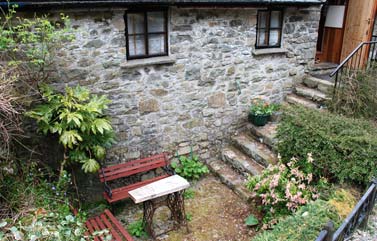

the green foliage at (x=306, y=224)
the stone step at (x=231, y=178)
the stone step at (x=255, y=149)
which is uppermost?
the green foliage at (x=306, y=224)

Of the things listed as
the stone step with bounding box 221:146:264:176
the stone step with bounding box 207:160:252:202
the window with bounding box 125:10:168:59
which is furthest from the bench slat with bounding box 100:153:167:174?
the window with bounding box 125:10:168:59

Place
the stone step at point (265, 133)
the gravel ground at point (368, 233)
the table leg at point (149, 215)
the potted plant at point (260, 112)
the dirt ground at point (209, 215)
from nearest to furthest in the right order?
the gravel ground at point (368, 233)
the table leg at point (149, 215)
the dirt ground at point (209, 215)
the stone step at point (265, 133)
the potted plant at point (260, 112)

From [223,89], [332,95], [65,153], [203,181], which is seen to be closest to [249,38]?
[223,89]

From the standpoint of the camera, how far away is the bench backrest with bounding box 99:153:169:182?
543 cm

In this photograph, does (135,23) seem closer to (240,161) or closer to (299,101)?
(240,161)

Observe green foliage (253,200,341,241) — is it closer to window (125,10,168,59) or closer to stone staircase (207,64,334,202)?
stone staircase (207,64,334,202)

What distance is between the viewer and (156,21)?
5.51m

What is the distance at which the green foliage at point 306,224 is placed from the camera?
335 cm

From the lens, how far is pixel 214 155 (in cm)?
687

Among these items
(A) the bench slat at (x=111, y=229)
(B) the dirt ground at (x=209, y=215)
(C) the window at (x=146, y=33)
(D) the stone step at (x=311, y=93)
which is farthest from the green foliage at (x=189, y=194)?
(D) the stone step at (x=311, y=93)

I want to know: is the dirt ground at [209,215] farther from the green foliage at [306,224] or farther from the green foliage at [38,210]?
the green foliage at [306,224]

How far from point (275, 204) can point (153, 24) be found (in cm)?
339

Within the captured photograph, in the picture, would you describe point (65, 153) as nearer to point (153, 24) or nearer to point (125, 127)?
point (125, 127)

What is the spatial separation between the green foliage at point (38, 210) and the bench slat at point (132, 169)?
66 centimetres
